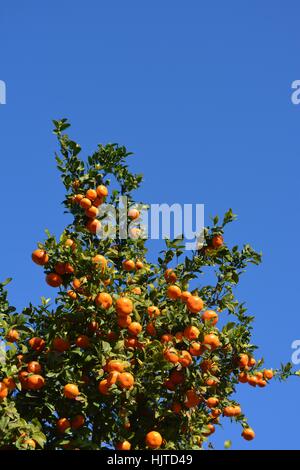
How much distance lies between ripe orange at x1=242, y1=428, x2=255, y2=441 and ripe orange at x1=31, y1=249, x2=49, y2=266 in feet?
11.0

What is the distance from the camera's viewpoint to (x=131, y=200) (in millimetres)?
8242

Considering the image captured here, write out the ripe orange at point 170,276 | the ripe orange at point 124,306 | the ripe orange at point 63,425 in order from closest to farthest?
the ripe orange at point 63,425 < the ripe orange at point 124,306 < the ripe orange at point 170,276

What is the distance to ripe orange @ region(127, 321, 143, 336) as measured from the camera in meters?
6.36

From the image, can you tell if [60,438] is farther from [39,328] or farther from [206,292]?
[206,292]

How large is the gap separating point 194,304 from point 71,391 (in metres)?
1.66

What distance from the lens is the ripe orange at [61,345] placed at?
250 inches

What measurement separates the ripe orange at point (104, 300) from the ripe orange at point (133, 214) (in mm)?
2019


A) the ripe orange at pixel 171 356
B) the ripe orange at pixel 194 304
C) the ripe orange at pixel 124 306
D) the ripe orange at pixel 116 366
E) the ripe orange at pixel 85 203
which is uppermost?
the ripe orange at pixel 85 203

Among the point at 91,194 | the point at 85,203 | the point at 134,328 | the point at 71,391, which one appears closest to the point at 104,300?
the point at 134,328

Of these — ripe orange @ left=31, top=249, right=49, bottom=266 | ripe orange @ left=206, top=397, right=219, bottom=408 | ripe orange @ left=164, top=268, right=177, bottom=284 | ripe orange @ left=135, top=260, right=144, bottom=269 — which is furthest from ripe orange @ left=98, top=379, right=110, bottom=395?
ripe orange @ left=135, top=260, right=144, bottom=269

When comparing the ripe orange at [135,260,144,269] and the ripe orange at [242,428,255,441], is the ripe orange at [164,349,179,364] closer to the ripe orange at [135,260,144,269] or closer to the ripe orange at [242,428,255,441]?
the ripe orange at [135,260,144,269]

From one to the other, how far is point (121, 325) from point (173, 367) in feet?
2.49

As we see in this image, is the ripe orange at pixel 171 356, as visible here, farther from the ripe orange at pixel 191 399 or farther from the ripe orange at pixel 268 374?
the ripe orange at pixel 268 374

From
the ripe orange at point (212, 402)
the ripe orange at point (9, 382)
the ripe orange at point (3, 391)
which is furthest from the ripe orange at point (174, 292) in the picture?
the ripe orange at point (3, 391)
